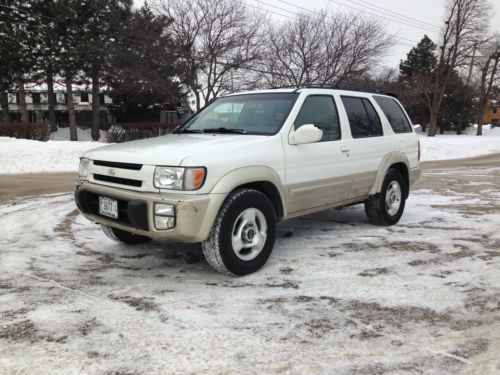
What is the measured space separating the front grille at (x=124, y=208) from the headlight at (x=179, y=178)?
0.77 ft

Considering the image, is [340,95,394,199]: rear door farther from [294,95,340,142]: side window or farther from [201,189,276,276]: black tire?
[201,189,276,276]: black tire

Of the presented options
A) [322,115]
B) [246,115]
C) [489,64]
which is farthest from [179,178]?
[489,64]

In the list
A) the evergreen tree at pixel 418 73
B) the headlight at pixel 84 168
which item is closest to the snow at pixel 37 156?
the headlight at pixel 84 168

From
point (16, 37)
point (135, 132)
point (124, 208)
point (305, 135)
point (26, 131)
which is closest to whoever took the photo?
point (124, 208)

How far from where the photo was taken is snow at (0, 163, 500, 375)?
2.74m

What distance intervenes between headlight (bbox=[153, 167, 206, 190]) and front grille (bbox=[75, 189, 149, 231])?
0.24m

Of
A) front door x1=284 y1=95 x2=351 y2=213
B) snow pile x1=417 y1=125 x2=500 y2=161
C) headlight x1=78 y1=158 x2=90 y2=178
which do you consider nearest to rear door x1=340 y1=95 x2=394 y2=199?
front door x1=284 y1=95 x2=351 y2=213

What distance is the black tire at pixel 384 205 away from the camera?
19.4 feet

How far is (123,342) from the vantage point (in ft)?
9.61

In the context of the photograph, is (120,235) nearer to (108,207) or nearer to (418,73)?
(108,207)

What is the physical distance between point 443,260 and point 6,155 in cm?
1398

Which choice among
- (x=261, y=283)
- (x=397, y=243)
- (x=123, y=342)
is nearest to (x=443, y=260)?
(x=397, y=243)

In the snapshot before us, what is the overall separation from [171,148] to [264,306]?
155 cm

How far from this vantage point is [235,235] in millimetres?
4082
